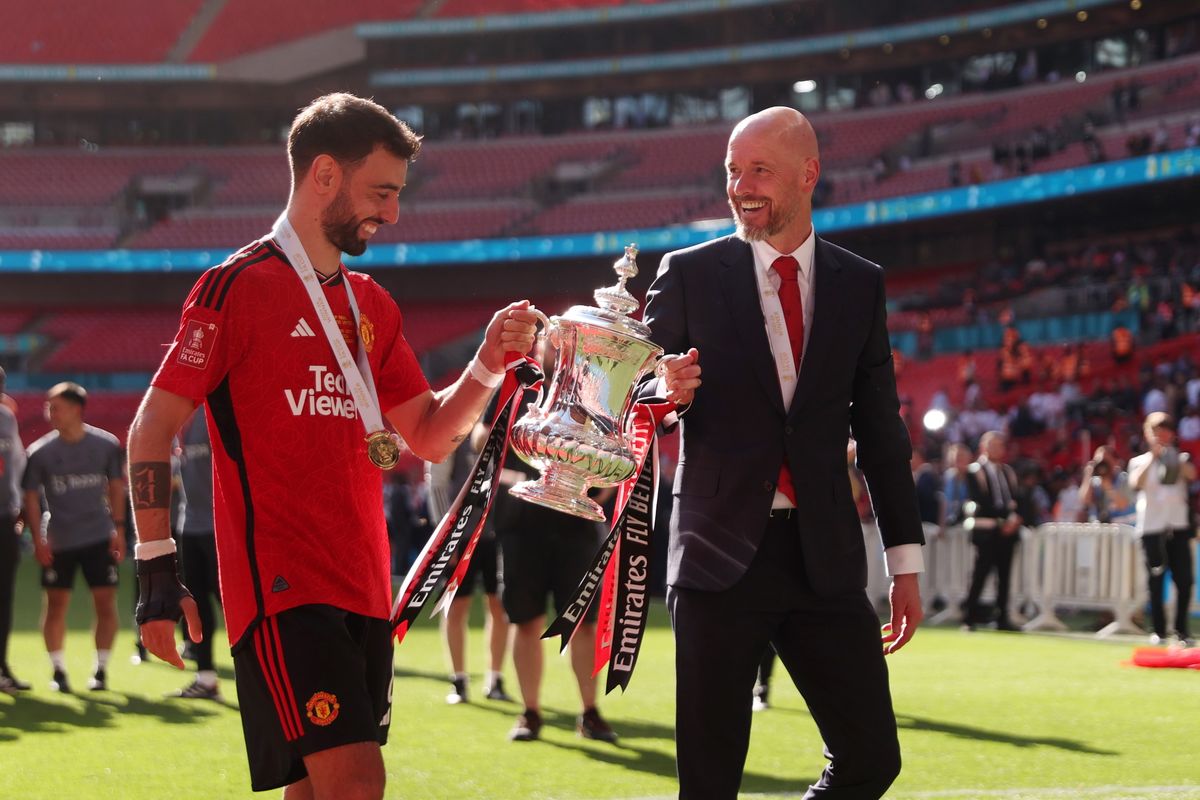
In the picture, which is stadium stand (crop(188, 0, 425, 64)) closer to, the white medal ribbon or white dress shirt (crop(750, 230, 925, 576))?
white dress shirt (crop(750, 230, 925, 576))

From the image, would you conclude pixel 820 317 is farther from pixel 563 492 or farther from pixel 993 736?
pixel 993 736

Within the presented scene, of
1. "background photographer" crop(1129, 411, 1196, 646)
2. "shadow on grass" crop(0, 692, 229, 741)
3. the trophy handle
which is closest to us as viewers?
the trophy handle

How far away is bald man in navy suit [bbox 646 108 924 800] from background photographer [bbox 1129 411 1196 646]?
1016 cm

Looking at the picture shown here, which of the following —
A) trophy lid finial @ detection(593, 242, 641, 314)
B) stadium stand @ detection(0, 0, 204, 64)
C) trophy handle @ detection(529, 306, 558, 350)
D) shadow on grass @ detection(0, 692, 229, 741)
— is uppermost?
stadium stand @ detection(0, 0, 204, 64)

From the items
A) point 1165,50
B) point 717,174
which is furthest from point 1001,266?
point 717,174

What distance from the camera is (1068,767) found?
22.6 feet

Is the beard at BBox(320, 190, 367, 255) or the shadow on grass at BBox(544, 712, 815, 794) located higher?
the beard at BBox(320, 190, 367, 255)

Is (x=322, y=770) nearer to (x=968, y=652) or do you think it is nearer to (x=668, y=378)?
(x=668, y=378)

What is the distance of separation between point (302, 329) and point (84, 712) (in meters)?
6.12

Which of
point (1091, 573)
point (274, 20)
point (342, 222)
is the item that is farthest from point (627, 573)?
point (274, 20)

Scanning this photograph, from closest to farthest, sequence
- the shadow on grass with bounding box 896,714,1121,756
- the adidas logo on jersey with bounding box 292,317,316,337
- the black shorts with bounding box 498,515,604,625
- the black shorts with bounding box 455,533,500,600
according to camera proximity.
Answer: the adidas logo on jersey with bounding box 292,317,316,337 < the shadow on grass with bounding box 896,714,1121,756 < the black shorts with bounding box 498,515,604,625 < the black shorts with bounding box 455,533,500,600

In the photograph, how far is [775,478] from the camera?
377cm

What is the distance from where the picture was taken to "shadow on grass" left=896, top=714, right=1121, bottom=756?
7.48 metres

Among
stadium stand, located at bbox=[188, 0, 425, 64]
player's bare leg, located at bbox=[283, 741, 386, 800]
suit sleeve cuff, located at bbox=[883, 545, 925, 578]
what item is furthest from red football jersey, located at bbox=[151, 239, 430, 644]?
stadium stand, located at bbox=[188, 0, 425, 64]
